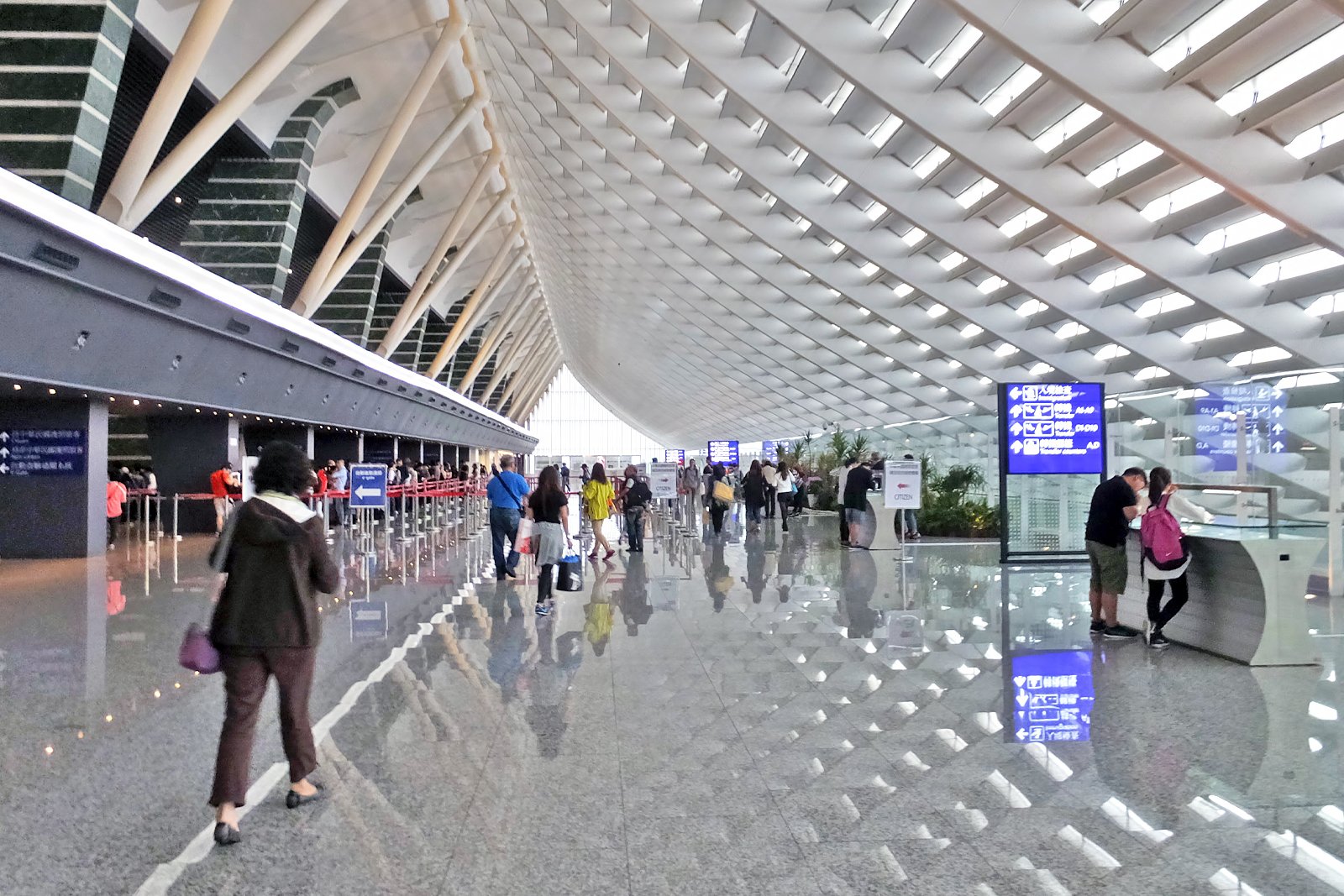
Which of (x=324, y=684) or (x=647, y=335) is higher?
(x=647, y=335)

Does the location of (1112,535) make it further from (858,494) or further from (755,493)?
(755,493)

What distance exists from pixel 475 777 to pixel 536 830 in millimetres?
759

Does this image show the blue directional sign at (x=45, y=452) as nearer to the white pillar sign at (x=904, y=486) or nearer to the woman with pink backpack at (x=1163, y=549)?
the white pillar sign at (x=904, y=486)

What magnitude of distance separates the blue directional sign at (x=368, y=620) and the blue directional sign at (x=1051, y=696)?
486 centimetres

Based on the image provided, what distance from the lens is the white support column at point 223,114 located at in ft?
46.2

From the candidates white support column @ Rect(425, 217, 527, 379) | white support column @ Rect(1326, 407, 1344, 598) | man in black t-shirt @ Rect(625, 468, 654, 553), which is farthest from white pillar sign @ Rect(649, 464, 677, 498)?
white support column @ Rect(425, 217, 527, 379)

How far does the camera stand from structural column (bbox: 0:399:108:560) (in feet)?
55.3

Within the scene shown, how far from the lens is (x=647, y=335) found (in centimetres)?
4269

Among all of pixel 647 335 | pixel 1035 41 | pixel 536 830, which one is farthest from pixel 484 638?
pixel 647 335

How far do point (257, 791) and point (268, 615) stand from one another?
93cm

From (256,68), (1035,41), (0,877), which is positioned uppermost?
(256,68)

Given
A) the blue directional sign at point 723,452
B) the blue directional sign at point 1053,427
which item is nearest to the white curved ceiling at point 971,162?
the blue directional sign at point 1053,427

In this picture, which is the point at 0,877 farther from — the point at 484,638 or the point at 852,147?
the point at 852,147

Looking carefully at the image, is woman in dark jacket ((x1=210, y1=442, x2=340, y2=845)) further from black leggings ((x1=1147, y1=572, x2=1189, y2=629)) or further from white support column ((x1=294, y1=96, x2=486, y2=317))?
white support column ((x1=294, y1=96, x2=486, y2=317))
